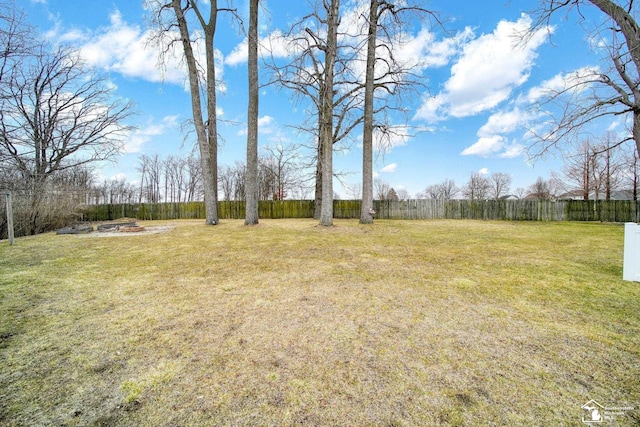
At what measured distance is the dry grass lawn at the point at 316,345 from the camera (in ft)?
4.23

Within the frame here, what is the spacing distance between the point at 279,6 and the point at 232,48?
252 cm

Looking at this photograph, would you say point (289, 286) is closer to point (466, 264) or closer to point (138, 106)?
point (466, 264)

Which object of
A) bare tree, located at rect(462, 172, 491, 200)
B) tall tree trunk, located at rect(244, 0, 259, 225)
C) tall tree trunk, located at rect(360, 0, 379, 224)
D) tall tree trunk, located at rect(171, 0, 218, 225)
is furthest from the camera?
bare tree, located at rect(462, 172, 491, 200)

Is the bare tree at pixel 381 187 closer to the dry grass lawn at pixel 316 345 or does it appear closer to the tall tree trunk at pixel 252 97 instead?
the tall tree trunk at pixel 252 97

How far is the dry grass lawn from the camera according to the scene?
1.29 metres

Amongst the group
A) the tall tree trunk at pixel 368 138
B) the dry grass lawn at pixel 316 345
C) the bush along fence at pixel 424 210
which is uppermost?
the tall tree trunk at pixel 368 138

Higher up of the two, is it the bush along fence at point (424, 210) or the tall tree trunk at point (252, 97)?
the tall tree trunk at point (252, 97)

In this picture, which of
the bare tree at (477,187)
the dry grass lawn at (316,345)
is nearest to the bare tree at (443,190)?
the bare tree at (477,187)

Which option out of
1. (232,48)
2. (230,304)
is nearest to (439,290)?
(230,304)

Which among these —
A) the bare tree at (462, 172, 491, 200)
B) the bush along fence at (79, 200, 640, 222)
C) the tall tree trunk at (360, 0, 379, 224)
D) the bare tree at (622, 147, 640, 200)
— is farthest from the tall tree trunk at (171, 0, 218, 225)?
the bare tree at (462, 172, 491, 200)

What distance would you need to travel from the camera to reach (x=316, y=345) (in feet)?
6.08

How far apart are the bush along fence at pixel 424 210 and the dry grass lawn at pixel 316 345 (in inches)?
530

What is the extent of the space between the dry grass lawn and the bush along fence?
13462mm

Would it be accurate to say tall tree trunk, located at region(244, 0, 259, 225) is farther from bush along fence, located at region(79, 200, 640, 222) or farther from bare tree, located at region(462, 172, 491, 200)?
bare tree, located at region(462, 172, 491, 200)
